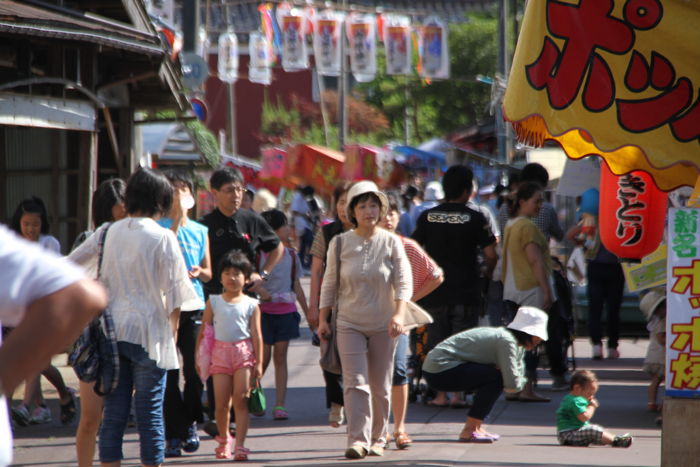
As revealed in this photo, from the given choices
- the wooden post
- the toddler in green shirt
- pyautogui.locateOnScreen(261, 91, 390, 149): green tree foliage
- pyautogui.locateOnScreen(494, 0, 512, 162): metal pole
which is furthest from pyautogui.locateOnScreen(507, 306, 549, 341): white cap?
pyautogui.locateOnScreen(261, 91, 390, 149): green tree foliage

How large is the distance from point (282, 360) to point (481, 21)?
41798mm

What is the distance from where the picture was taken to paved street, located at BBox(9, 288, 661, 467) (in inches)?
284

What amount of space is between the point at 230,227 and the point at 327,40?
24081 mm

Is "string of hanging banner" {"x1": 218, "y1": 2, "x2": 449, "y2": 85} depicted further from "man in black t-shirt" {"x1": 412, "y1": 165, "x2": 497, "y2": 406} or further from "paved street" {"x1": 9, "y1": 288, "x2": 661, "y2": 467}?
"man in black t-shirt" {"x1": 412, "y1": 165, "x2": 497, "y2": 406}

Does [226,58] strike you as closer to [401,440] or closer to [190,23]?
[190,23]

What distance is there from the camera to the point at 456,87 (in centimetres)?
4706

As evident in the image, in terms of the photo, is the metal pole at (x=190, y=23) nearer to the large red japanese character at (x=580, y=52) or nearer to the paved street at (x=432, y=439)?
the paved street at (x=432, y=439)

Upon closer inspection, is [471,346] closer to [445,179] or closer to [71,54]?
[445,179]

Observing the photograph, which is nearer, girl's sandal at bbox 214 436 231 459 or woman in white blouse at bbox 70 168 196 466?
woman in white blouse at bbox 70 168 196 466

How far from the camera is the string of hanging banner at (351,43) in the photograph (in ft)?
101

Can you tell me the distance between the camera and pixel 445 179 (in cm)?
909

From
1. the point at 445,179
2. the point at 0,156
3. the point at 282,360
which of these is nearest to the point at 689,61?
the point at 445,179

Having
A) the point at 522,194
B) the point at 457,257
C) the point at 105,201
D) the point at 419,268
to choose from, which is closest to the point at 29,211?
the point at 105,201

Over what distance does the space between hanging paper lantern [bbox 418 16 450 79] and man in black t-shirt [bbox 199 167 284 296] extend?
23.6 metres
